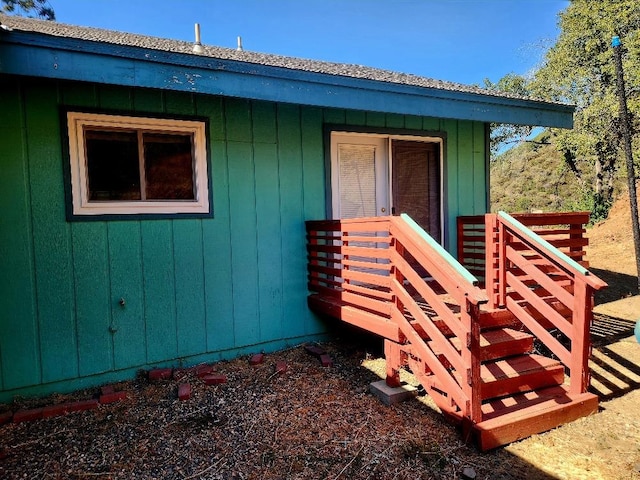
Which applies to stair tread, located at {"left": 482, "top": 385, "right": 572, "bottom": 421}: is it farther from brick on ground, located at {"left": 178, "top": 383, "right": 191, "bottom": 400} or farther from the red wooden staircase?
brick on ground, located at {"left": 178, "top": 383, "right": 191, "bottom": 400}

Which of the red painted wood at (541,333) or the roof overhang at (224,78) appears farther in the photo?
the red painted wood at (541,333)

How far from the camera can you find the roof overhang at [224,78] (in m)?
2.56

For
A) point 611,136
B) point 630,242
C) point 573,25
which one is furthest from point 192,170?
point 573,25

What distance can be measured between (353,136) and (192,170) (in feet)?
6.29

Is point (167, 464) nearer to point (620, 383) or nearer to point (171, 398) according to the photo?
point (171, 398)

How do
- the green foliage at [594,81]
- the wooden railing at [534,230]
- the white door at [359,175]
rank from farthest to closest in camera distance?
the green foliage at [594,81]
the white door at [359,175]
the wooden railing at [534,230]

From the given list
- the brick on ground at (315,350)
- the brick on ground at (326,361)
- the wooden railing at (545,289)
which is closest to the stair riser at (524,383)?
the wooden railing at (545,289)

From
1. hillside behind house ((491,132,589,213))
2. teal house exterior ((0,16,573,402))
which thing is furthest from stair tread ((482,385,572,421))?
hillside behind house ((491,132,589,213))

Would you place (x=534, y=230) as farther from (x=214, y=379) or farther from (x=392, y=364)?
(x=214, y=379)

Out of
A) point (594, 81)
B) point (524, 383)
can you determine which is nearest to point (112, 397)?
point (524, 383)

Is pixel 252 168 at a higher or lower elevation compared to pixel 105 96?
lower

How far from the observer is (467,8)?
9.00 metres

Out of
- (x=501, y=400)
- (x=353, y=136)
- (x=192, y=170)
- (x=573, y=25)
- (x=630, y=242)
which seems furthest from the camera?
(x=573, y=25)

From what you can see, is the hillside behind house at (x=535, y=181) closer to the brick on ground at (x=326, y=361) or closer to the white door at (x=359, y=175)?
the white door at (x=359, y=175)
